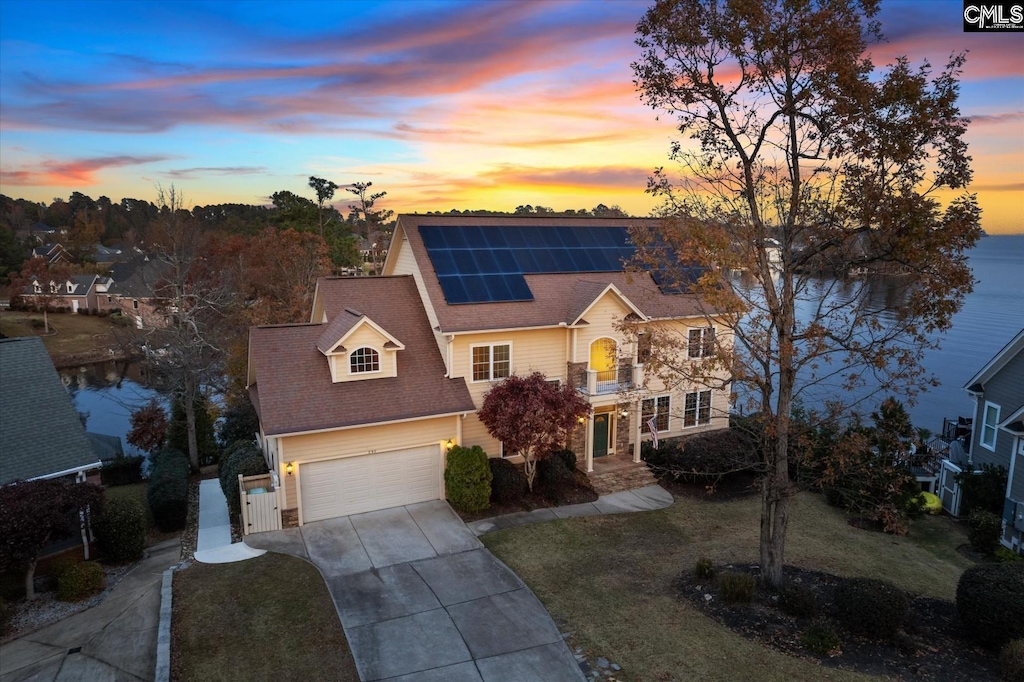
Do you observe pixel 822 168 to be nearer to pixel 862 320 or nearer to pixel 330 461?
pixel 862 320

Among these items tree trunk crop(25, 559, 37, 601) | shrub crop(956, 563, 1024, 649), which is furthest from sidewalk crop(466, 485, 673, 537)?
tree trunk crop(25, 559, 37, 601)

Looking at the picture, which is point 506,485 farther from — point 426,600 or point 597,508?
point 426,600

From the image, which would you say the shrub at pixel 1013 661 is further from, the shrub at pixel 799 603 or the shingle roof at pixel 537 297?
the shingle roof at pixel 537 297

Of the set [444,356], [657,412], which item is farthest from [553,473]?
[657,412]

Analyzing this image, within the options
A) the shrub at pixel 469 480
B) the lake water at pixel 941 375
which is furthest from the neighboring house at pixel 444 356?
the lake water at pixel 941 375

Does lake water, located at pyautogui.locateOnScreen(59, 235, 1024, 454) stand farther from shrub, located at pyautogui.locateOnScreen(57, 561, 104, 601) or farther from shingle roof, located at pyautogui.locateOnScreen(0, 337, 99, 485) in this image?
shrub, located at pyautogui.locateOnScreen(57, 561, 104, 601)

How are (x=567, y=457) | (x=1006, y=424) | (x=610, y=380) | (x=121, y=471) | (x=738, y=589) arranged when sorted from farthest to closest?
(x=121, y=471) → (x=610, y=380) → (x=567, y=457) → (x=1006, y=424) → (x=738, y=589)
